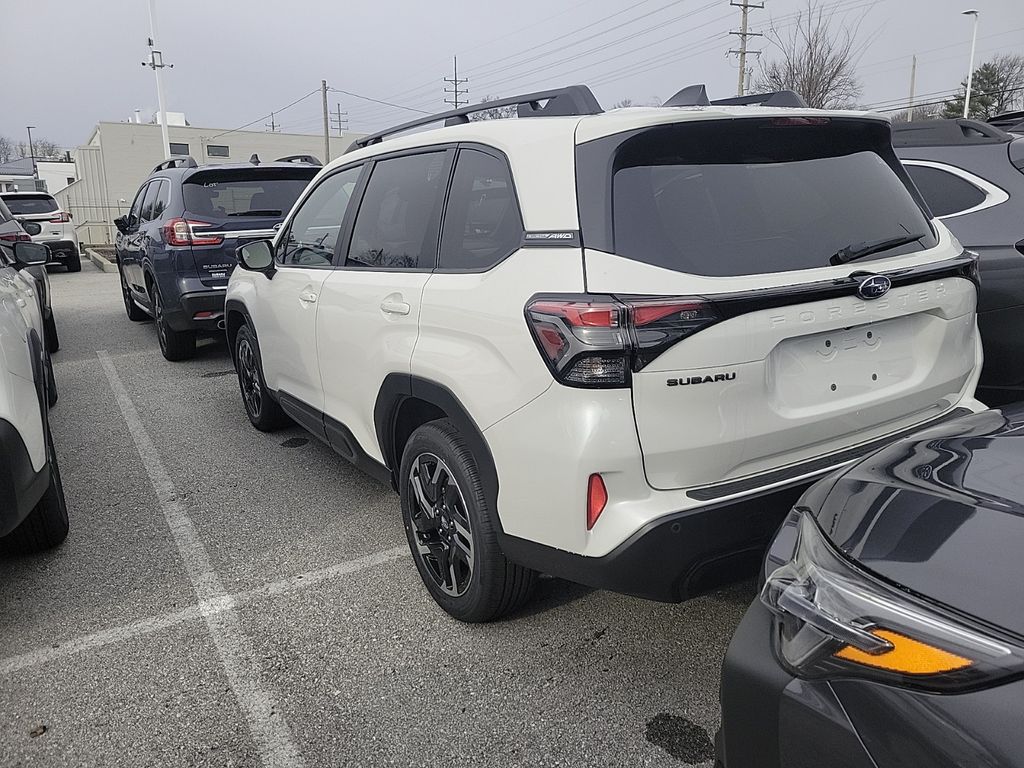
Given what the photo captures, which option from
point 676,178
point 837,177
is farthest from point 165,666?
point 837,177

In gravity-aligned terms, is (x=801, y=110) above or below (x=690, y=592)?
above

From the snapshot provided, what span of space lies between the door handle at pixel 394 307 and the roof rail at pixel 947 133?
2.77 metres

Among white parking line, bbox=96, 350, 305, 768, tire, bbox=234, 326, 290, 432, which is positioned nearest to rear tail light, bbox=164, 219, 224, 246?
tire, bbox=234, 326, 290, 432

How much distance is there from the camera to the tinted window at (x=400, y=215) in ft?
9.91

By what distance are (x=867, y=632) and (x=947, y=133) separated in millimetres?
3868

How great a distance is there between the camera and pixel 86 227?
30688 mm

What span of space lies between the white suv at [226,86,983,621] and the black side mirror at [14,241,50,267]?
11.5 ft

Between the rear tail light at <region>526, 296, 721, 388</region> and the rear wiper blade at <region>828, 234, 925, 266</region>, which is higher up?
the rear wiper blade at <region>828, 234, 925, 266</region>

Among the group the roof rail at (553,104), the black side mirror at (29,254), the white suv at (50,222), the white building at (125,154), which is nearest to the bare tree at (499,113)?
the roof rail at (553,104)

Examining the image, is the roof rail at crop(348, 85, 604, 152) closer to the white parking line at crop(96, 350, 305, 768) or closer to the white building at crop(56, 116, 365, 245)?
the white parking line at crop(96, 350, 305, 768)

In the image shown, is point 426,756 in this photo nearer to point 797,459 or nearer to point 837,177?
point 797,459

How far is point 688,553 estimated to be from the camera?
7.12 feet

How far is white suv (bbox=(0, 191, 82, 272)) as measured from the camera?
1706 centimetres

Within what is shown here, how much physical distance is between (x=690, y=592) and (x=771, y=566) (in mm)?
640
